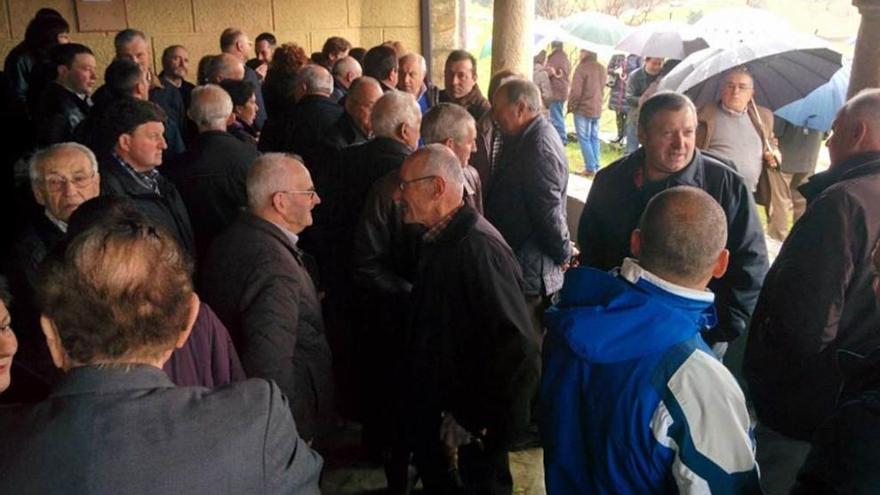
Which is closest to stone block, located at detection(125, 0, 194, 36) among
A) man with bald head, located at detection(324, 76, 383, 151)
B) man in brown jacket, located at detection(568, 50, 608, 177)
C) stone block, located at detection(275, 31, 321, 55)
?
stone block, located at detection(275, 31, 321, 55)

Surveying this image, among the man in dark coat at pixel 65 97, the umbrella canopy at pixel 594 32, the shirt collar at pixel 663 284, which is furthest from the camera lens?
the umbrella canopy at pixel 594 32

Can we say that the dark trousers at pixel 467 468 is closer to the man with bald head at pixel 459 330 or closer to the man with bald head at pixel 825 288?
the man with bald head at pixel 459 330

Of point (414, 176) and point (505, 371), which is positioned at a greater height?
point (414, 176)

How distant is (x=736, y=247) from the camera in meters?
3.23

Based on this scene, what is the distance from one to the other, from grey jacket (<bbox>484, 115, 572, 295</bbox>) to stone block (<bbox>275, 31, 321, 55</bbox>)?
7.11 meters

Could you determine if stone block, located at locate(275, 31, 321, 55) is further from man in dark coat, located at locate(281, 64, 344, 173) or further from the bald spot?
the bald spot

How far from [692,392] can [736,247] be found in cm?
171

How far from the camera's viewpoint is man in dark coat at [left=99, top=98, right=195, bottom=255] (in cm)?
368

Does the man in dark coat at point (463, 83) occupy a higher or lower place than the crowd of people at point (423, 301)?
higher

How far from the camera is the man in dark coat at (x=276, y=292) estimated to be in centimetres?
265

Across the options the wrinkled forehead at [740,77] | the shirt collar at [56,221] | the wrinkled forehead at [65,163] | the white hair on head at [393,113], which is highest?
the wrinkled forehead at [740,77]

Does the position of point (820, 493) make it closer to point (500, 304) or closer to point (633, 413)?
point (633, 413)

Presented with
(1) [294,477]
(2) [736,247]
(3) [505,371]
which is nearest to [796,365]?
(2) [736,247]

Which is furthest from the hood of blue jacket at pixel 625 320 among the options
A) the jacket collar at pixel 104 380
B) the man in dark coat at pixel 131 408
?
the jacket collar at pixel 104 380
